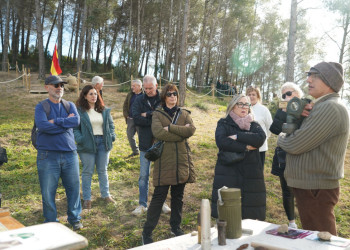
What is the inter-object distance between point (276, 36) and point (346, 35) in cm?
1152

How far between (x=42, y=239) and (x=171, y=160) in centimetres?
228

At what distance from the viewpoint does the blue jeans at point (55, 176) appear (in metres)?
3.55

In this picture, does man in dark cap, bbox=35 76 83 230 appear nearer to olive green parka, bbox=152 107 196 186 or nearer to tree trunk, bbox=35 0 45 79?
olive green parka, bbox=152 107 196 186

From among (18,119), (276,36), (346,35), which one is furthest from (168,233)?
(276,36)

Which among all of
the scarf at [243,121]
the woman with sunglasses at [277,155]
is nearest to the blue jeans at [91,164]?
the scarf at [243,121]

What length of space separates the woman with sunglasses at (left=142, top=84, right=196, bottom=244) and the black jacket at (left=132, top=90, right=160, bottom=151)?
18.1 inches

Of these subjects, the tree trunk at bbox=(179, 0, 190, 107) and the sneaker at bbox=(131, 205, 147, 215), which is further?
the tree trunk at bbox=(179, 0, 190, 107)

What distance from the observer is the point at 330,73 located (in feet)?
7.98

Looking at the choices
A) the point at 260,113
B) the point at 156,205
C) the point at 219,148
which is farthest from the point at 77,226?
the point at 260,113

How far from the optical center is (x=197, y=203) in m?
4.95

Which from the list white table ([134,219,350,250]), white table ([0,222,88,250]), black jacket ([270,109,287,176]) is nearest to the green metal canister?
white table ([134,219,350,250])

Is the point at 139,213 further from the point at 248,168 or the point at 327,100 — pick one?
the point at 327,100

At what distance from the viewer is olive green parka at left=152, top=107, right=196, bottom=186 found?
3.44 metres

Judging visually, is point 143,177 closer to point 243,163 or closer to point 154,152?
point 154,152
